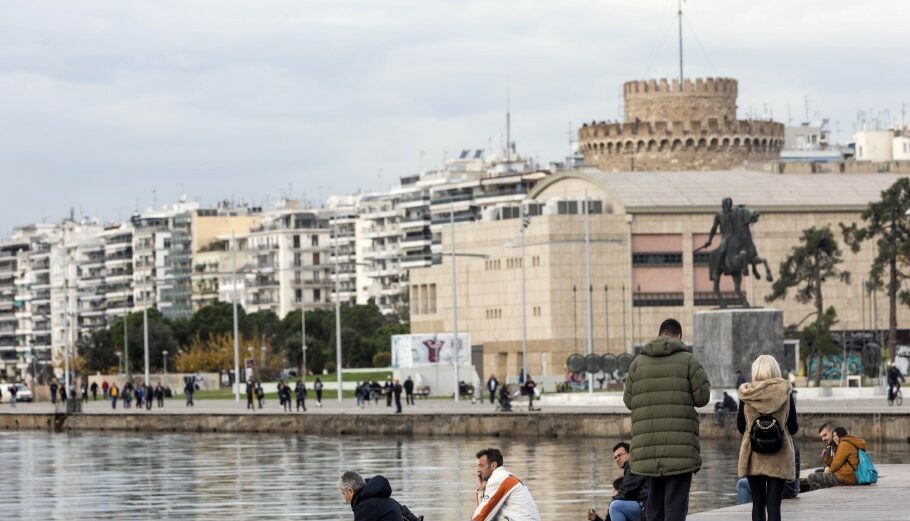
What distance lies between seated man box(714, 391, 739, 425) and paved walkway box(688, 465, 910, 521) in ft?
89.2

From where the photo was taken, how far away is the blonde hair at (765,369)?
57.9 feet

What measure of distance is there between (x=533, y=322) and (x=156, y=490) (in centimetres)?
8176

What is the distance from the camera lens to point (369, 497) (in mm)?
17125

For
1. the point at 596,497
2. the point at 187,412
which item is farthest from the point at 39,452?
the point at 596,497

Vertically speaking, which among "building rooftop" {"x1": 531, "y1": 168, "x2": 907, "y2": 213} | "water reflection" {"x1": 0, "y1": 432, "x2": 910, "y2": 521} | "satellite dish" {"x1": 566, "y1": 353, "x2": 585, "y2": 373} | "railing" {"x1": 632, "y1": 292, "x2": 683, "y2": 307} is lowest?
"water reflection" {"x1": 0, "y1": 432, "x2": 910, "y2": 521}

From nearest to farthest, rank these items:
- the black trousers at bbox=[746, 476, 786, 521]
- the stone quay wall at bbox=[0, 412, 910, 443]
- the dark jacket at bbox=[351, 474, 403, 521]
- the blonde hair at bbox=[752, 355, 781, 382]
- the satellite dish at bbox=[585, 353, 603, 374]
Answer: the dark jacket at bbox=[351, 474, 403, 521], the blonde hair at bbox=[752, 355, 781, 382], the black trousers at bbox=[746, 476, 786, 521], the stone quay wall at bbox=[0, 412, 910, 443], the satellite dish at bbox=[585, 353, 603, 374]

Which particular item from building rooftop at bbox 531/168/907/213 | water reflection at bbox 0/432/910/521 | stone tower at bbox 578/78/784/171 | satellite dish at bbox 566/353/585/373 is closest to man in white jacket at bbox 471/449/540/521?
water reflection at bbox 0/432/910/521

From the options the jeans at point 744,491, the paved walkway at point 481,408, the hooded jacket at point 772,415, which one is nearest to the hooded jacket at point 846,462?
the jeans at point 744,491

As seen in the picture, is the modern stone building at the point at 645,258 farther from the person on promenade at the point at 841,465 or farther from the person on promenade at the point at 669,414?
the person on promenade at the point at 669,414

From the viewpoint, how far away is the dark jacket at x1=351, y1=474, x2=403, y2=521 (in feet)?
56.0

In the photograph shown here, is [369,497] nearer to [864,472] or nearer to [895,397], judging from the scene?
[864,472]

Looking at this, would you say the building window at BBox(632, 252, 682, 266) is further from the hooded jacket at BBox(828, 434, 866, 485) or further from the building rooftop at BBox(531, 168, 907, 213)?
the hooded jacket at BBox(828, 434, 866, 485)

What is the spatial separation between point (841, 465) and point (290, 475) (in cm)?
1950

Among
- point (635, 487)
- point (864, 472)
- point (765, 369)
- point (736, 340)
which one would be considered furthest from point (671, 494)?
point (736, 340)
